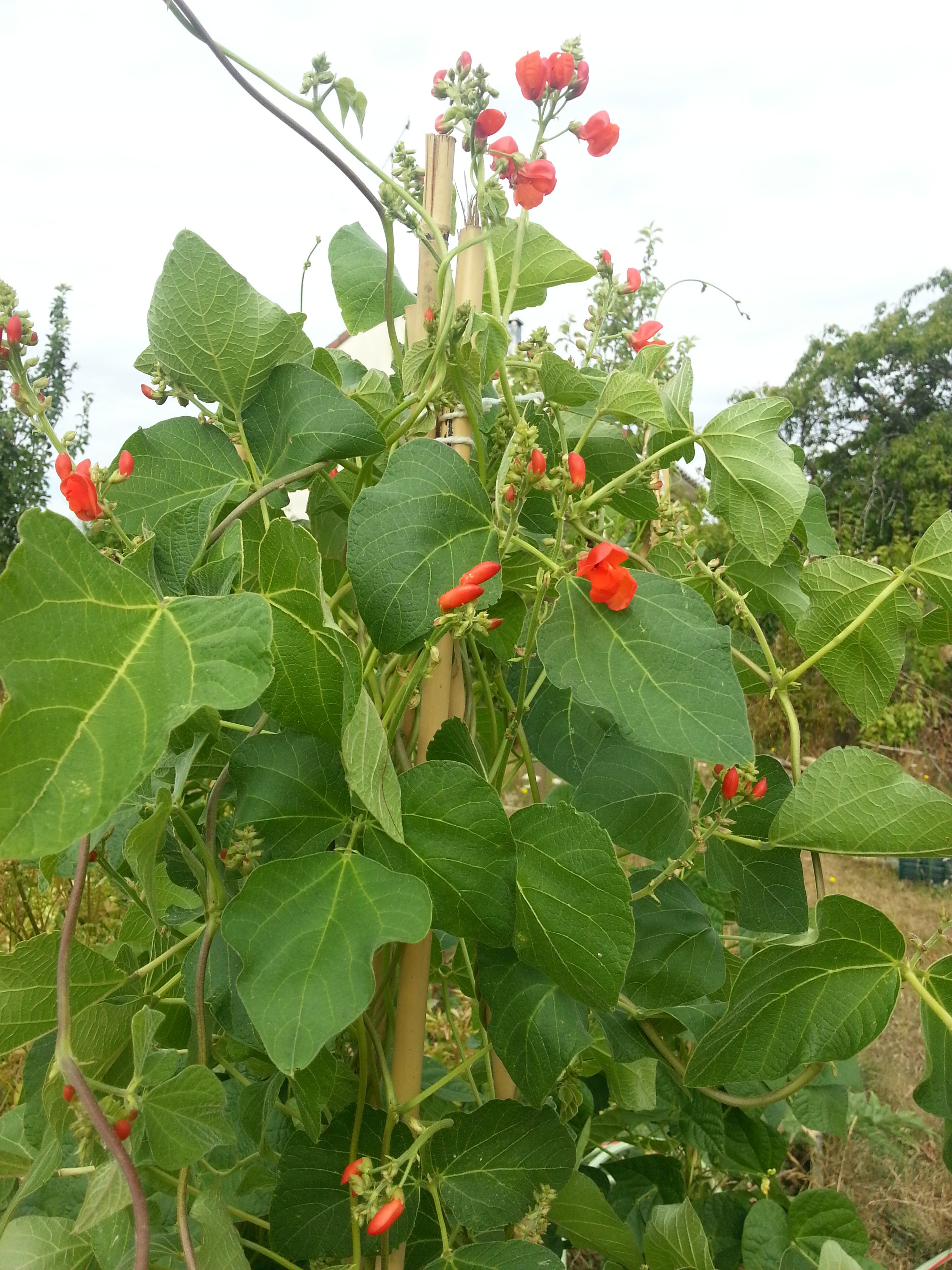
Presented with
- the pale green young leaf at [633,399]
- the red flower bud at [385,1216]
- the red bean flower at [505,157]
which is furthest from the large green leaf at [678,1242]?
the red bean flower at [505,157]

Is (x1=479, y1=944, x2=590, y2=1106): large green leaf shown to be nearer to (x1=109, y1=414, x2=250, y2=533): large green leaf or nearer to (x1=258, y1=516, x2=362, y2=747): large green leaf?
(x1=258, y1=516, x2=362, y2=747): large green leaf

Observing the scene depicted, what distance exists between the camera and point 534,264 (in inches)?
38.7

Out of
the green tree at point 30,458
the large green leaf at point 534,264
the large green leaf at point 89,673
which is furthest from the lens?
the green tree at point 30,458

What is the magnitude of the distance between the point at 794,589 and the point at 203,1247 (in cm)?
82

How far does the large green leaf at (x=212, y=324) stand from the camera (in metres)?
0.78

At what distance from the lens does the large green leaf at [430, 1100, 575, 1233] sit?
2.64ft

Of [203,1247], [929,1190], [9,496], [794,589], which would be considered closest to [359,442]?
[794,589]

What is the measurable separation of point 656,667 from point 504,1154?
0.47m

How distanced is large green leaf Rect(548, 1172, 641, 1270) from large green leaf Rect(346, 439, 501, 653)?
60cm

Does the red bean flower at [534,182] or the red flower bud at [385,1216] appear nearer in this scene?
the red flower bud at [385,1216]

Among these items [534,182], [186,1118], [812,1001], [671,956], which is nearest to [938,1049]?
[812,1001]

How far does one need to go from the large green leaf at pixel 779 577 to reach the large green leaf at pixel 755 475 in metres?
0.09

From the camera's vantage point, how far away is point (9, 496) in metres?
12.6

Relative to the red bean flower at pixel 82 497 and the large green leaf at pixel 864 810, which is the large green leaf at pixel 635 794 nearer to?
the large green leaf at pixel 864 810
